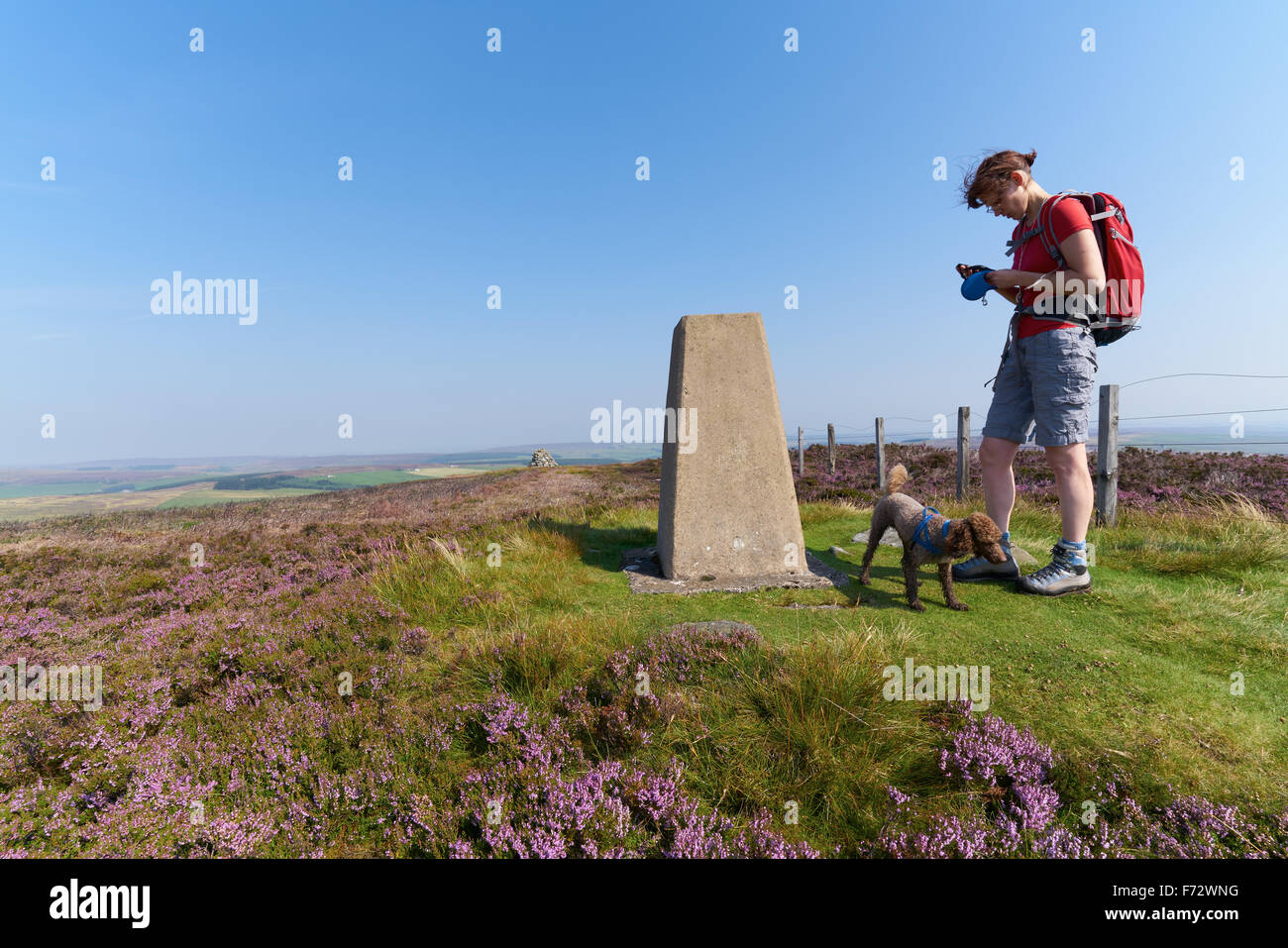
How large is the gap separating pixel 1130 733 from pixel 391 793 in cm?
329

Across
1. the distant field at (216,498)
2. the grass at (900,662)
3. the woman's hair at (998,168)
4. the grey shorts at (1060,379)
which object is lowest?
the distant field at (216,498)

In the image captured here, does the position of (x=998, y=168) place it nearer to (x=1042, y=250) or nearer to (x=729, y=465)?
(x=1042, y=250)

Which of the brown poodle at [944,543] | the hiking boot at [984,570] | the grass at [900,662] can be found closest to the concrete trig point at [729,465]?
the grass at [900,662]

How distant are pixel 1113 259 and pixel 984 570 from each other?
2596mm

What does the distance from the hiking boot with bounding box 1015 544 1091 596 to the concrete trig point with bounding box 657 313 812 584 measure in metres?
1.85

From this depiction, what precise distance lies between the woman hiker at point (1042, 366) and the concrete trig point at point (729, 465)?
179cm

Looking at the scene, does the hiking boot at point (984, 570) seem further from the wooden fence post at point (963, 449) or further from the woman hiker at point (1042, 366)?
the wooden fence post at point (963, 449)

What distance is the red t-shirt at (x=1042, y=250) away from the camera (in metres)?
3.79

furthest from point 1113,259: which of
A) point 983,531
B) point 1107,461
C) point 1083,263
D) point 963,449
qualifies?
point 963,449

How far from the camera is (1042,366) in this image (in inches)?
157

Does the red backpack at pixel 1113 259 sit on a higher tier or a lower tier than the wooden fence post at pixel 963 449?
higher
